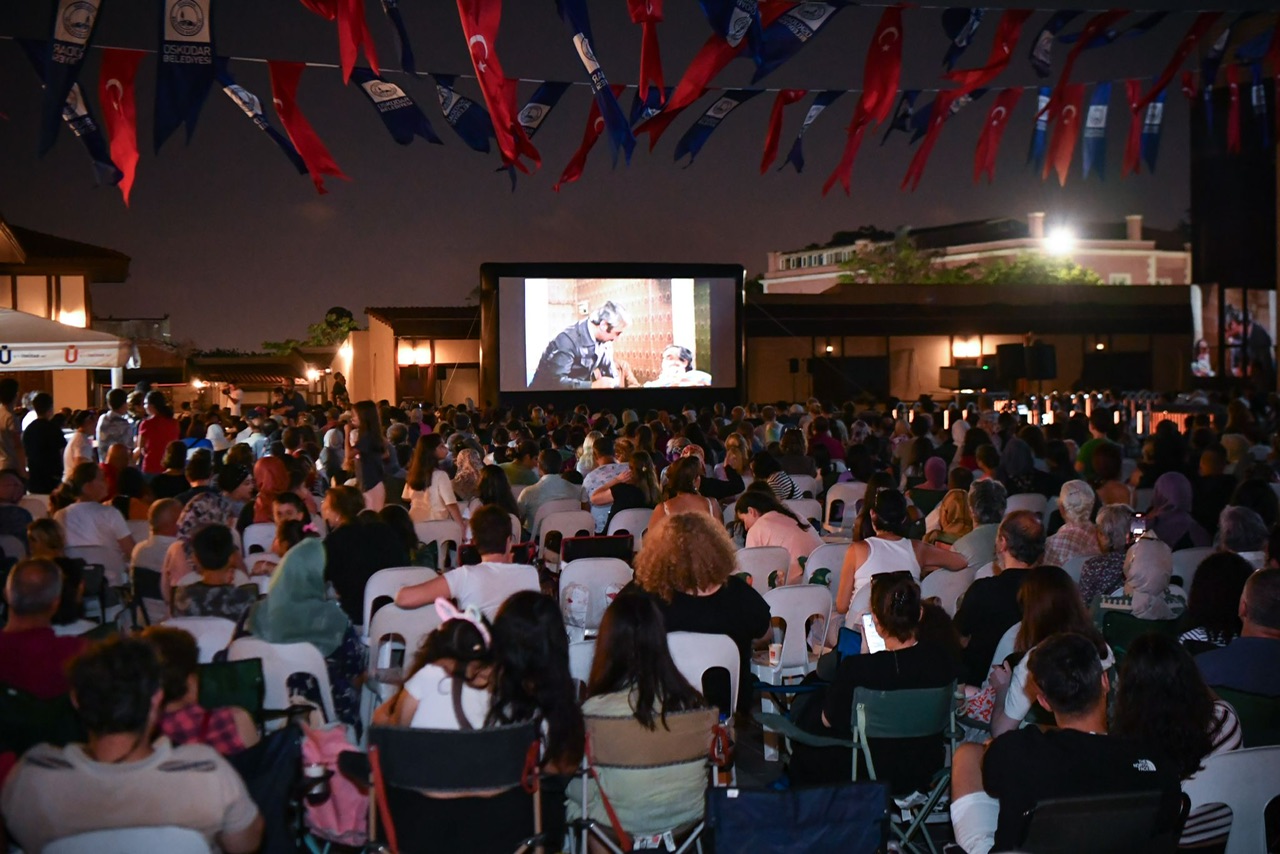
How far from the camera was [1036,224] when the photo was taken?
87.1m

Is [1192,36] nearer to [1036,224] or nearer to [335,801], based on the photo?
[335,801]

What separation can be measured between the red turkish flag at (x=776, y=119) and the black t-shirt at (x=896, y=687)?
9.34 meters

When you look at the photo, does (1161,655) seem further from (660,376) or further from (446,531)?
(660,376)

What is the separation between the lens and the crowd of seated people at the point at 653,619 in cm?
308

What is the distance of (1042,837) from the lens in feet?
9.39

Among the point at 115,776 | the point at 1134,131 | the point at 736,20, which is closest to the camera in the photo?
the point at 115,776

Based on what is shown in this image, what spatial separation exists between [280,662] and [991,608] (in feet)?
9.53

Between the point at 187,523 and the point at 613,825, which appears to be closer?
the point at 613,825

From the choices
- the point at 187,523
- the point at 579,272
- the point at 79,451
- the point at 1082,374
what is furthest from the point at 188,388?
the point at 187,523

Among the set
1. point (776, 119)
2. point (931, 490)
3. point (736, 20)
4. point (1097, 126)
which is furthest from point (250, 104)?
point (1097, 126)

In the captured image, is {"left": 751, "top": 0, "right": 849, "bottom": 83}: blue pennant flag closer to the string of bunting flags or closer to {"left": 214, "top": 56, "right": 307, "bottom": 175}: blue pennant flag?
the string of bunting flags

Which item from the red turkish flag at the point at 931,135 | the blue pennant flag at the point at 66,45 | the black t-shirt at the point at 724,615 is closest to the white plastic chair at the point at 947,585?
the black t-shirt at the point at 724,615

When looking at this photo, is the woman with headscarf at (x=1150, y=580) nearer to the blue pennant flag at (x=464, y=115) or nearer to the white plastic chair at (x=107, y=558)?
the white plastic chair at (x=107, y=558)

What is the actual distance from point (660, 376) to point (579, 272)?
267cm
